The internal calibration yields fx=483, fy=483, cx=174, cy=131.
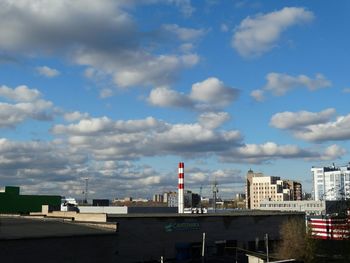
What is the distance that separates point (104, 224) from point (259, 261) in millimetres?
23573

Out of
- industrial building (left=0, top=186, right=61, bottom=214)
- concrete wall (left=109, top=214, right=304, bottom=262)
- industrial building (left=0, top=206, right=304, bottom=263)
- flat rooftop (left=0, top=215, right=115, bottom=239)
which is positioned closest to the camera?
industrial building (left=0, top=206, right=304, bottom=263)

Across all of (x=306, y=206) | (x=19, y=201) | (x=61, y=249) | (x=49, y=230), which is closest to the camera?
(x=61, y=249)

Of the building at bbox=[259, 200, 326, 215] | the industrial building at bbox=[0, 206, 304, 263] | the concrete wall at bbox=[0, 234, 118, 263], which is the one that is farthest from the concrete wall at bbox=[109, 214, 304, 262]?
the building at bbox=[259, 200, 326, 215]

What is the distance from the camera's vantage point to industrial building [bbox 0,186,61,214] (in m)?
115

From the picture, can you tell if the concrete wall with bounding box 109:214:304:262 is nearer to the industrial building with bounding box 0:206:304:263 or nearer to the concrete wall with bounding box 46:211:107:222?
the industrial building with bounding box 0:206:304:263

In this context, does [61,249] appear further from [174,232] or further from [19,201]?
[19,201]

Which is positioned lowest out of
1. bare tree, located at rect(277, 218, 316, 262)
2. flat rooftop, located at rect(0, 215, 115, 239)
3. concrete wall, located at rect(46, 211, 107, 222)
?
bare tree, located at rect(277, 218, 316, 262)

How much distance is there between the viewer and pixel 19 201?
388 ft

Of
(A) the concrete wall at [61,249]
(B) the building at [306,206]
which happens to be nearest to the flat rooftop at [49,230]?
(A) the concrete wall at [61,249]

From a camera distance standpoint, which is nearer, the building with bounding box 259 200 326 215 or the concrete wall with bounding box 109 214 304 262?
the concrete wall with bounding box 109 214 304 262

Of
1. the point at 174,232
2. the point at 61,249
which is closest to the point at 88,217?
the point at 174,232

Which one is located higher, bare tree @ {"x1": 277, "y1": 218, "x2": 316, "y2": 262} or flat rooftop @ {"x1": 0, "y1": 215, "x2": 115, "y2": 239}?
flat rooftop @ {"x1": 0, "y1": 215, "x2": 115, "y2": 239}

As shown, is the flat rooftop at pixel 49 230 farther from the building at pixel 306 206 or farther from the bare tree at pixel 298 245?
the building at pixel 306 206

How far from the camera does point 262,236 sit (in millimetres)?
95938
